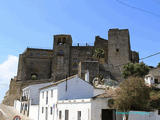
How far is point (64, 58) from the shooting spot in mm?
55375

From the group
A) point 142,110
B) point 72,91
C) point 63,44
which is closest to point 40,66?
point 63,44

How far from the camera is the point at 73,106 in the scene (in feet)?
67.5

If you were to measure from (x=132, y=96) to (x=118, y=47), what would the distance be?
38.0 m

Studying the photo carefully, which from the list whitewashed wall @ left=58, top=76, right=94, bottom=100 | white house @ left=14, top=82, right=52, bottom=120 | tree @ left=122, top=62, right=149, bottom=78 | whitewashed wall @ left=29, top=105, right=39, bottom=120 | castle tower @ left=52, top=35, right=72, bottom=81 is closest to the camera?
whitewashed wall @ left=58, top=76, right=94, bottom=100

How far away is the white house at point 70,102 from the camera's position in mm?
18406

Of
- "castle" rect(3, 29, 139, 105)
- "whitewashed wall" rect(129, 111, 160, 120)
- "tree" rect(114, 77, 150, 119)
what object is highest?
"castle" rect(3, 29, 139, 105)

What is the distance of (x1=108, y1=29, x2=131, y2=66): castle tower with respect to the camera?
174ft

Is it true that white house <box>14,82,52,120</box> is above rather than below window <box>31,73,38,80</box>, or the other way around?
below

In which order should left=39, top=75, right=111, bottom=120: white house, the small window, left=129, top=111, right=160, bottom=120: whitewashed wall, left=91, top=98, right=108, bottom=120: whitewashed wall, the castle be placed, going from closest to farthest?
left=129, top=111, right=160, bottom=120: whitewashed wall
left=91, top=98, right=108, bottom=120: whitewashed wall
left=39, top=75, right=111, bottom=120: white house
the castle
the small window

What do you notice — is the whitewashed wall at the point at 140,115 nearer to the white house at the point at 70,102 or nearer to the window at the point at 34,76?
the white house at the point at 70,102

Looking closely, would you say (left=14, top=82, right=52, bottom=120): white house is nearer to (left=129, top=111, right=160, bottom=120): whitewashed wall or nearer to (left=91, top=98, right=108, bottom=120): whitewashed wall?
(left=91, top=98, right=108, bottom=120): whitewashed wall

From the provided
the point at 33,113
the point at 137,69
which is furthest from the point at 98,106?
the point at 137,69

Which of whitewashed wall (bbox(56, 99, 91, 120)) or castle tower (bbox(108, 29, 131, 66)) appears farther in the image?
castle tower (bbox(108, 29, 131, 66))

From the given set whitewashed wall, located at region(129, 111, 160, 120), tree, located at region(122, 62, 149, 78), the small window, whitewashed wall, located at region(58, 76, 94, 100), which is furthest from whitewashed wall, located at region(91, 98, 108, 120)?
the small window
